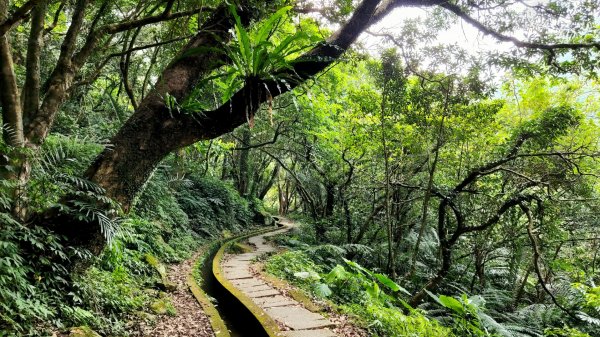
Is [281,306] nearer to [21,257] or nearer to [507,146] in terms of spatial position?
[21,257]

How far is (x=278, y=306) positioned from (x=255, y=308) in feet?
1.41

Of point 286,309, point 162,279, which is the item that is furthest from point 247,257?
point 286,309

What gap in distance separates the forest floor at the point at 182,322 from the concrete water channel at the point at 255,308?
496 millimetres

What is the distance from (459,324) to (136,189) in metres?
4.30

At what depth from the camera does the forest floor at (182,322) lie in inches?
159

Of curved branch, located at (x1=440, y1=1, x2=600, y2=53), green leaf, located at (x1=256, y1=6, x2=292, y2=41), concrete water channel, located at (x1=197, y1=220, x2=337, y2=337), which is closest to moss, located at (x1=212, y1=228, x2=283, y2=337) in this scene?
concrete water channel, located at (x1=197, y1=220, x2=337, y2=337)

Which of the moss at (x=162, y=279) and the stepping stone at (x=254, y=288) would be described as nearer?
the moss at (x=162, y=279)

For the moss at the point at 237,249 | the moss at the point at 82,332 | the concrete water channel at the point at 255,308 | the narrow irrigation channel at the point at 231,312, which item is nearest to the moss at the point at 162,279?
the narrow irrigation channel at the point at 231,312

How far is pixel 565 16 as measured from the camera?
4902mm

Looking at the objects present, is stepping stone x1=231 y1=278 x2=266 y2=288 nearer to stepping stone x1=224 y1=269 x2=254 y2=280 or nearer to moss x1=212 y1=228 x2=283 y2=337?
moss x1=212 y1=228 x2=283 y2=337

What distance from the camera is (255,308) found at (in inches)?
199

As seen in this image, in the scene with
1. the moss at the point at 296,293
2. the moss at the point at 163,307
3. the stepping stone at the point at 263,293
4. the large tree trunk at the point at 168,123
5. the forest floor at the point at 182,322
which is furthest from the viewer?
the stepping stone at the point at 263,293

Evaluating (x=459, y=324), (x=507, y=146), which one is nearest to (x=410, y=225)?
(x=507, y=146)

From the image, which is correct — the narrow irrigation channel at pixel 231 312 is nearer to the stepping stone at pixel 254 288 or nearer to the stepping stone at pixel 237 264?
the stepping stone at pixel 254 288
